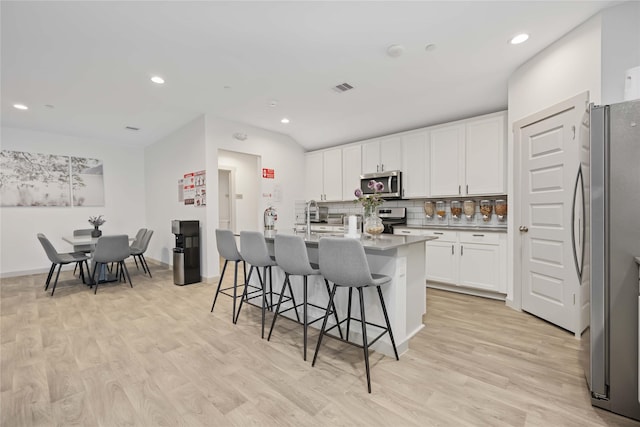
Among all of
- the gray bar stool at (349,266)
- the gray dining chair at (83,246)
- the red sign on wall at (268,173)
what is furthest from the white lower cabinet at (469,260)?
the gray dining chair at (83,246)

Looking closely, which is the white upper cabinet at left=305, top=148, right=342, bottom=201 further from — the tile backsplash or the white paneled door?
the white paneled door

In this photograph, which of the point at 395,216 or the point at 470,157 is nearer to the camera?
the point at 470,157

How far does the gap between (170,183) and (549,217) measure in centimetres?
600

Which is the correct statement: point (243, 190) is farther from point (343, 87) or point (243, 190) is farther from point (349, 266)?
point (349, 266)

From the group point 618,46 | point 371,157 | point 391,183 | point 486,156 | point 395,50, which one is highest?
point 395,50

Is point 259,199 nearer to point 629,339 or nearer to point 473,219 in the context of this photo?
point 473,219

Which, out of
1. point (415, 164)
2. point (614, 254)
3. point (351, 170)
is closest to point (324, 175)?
point (351, 170)

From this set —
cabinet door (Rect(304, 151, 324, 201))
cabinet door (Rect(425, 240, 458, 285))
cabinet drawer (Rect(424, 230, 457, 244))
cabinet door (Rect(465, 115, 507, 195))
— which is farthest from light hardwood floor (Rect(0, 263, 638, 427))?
cabinet door (Rect(304, 151, 324, 201))

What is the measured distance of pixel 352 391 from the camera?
5.91ft

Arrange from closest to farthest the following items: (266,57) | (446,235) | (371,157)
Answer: (266,57)
(446,235)
(371,157)

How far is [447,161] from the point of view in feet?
13.8

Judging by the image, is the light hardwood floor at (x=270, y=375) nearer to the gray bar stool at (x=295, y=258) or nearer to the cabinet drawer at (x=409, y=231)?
the gray bar stool at (x=295, y=258)

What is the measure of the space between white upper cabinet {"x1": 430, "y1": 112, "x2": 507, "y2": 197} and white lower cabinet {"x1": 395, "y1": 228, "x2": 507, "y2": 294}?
648mm

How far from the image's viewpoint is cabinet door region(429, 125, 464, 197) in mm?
4094
